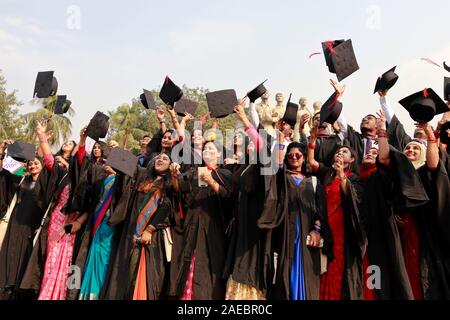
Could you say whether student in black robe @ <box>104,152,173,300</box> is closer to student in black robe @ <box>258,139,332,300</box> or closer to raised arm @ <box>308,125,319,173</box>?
student in black robe @ <box>258,139,332,300</box>

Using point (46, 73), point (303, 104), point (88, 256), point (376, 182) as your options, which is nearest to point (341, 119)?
point (376, 182)

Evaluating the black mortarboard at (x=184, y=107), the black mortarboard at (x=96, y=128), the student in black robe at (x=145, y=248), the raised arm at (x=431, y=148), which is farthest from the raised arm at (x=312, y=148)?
the black mortarboard at (x=96, y=128)

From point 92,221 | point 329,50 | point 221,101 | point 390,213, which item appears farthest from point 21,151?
point 390,213

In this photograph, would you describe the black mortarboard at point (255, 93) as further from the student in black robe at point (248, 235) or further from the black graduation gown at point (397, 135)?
the black graduation gown at point (397, 135)

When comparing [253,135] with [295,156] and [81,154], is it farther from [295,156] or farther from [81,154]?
[81,154]

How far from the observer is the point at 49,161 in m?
5.84

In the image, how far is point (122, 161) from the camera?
5141 millimetres

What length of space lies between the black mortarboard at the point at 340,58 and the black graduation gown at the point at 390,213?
4.34 ft

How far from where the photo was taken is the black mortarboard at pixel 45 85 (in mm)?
6488

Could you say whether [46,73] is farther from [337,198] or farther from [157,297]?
[337,198]

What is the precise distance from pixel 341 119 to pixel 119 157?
3004 mm

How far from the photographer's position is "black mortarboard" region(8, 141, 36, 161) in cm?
586

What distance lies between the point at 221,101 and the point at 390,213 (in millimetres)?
2108

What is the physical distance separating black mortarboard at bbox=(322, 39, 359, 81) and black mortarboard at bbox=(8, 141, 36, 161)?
12.6 ft
